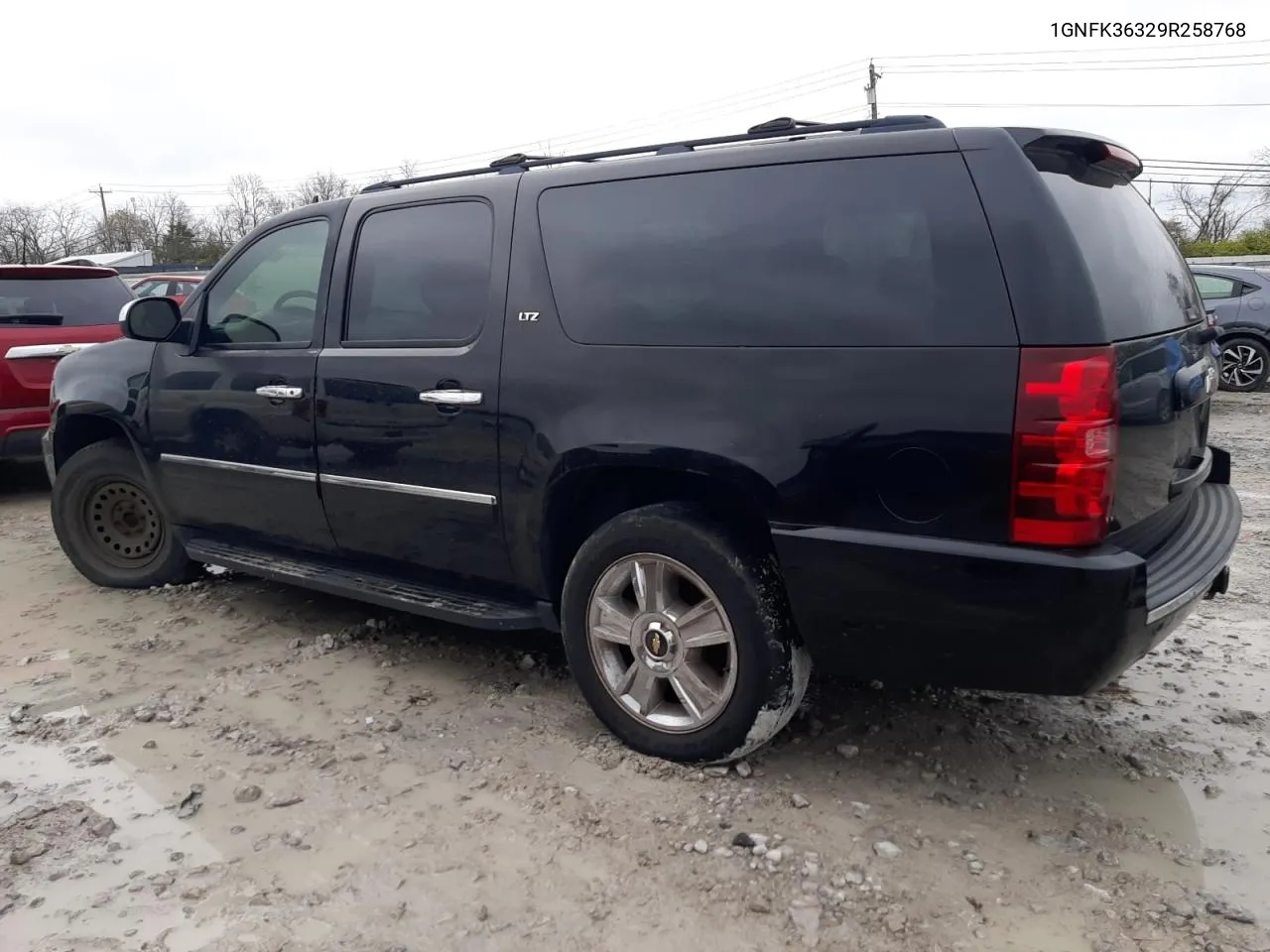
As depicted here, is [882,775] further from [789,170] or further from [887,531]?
[789,170]

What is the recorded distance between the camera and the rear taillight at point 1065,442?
2381 millimetres

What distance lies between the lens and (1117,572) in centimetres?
239

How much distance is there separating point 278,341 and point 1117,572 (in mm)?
3240

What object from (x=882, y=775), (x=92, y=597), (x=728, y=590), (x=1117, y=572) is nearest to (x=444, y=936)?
(x=728, y=590)

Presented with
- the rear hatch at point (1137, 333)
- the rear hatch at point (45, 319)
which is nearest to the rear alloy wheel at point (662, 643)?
the rear hatch at point (1137, 333)

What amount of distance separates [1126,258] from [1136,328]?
28cm

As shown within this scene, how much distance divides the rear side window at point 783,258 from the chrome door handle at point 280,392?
128cm

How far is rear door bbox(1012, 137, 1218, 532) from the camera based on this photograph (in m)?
2.49

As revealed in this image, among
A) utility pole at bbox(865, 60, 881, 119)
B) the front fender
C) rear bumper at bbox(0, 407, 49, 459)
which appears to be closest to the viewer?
the front fender

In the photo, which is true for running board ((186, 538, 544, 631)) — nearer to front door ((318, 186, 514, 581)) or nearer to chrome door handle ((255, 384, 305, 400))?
front door ((318, 186, 514, 581))

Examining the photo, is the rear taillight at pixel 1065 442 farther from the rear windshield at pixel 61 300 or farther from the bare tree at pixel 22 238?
the bare tree at pixel 22 238

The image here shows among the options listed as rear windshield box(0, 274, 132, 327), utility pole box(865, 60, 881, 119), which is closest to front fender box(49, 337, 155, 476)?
rear windshield box(0, 274, 132, 327)

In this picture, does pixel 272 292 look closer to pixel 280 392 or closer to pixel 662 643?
pixel 280 392

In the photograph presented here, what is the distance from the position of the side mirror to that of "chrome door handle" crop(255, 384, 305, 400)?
0.69m
